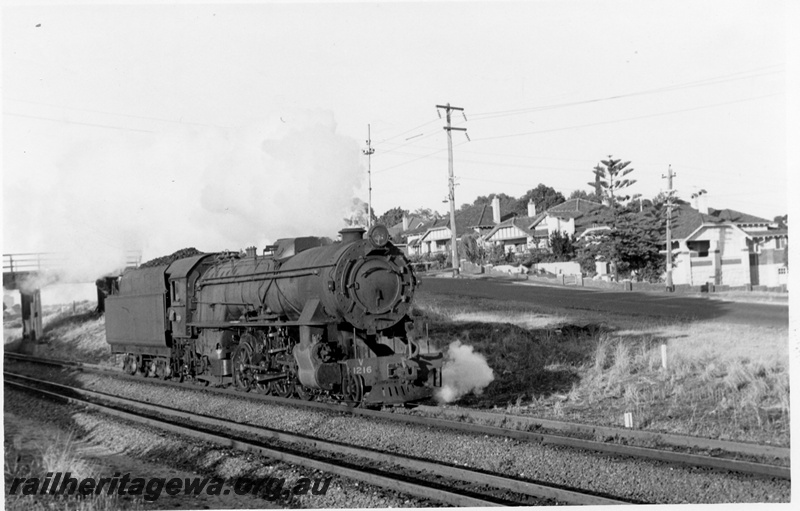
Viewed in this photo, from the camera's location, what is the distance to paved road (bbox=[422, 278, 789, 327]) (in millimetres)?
20344

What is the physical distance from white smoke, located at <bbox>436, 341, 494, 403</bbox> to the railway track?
1.13 m

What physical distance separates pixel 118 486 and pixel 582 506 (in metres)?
6.21

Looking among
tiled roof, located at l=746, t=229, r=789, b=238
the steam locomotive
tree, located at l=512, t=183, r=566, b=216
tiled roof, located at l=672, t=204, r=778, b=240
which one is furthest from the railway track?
tree, located at l=512, t=183, r=566, b=216

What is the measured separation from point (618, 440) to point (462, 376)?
477cm

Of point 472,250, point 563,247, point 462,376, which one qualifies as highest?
point 472,250

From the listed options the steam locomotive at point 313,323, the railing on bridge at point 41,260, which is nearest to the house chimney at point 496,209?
the railing on bridge at point 41,260

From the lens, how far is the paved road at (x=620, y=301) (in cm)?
2034

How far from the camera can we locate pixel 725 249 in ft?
77.4

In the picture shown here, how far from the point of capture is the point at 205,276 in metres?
17.7

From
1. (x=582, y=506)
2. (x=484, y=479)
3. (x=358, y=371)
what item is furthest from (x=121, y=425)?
(x=582, y=506)

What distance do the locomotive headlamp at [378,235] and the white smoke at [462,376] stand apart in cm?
326

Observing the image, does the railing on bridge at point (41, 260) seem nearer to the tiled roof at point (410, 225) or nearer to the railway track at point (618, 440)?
the railway track at point (618, 440)

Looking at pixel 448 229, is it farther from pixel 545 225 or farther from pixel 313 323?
pixel 313 323

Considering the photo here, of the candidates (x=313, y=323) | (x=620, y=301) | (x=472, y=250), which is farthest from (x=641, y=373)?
(x=472, y=250)
